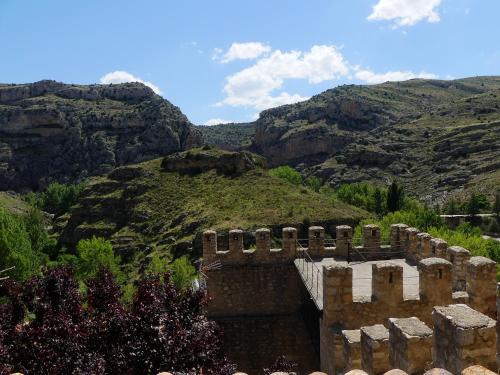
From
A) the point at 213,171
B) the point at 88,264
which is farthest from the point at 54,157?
the point at 88,264

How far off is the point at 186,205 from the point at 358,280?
170ft

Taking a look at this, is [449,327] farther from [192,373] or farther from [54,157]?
[54,157]

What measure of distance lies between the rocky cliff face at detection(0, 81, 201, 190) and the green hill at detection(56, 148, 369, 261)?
48346mm

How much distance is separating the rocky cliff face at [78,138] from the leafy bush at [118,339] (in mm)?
115889

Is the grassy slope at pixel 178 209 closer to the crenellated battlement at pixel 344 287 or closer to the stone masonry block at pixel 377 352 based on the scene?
the crenellated battlement at pixel 344 287

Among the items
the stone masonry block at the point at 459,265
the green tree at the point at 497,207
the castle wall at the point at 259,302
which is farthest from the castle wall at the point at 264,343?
the green tree at the point at 497,207

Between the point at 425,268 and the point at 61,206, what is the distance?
93.1 m

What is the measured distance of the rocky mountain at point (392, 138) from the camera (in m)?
94.7

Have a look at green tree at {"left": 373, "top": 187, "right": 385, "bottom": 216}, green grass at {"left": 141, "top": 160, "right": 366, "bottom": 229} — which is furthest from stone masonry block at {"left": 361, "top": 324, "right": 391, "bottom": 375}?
green tree at {"left": 373, "top": 187, "right": 385, "bottom": 216}

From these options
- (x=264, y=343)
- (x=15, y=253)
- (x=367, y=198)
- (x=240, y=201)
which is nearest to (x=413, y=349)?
(x=264, y=343)

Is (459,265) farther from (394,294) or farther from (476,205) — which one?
(476,205)

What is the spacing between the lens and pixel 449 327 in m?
5.36

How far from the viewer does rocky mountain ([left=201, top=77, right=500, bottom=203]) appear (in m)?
94.7

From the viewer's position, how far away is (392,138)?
395 feet
